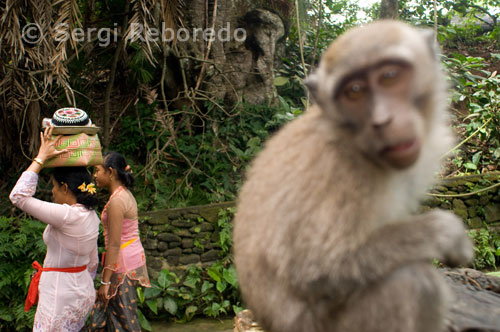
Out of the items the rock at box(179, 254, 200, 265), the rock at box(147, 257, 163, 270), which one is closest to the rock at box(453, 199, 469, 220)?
the rock at box(179, 254, 200, 265)

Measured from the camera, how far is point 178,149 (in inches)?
300

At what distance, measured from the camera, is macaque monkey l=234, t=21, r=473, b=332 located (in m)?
1.65

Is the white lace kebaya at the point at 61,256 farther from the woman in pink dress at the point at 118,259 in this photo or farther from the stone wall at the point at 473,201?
the stone wall at the point at 473,201

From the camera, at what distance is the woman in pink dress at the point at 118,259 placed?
13.1 feet

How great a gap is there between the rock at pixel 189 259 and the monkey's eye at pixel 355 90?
203 inches

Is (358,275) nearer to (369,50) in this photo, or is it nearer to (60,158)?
(369,50)

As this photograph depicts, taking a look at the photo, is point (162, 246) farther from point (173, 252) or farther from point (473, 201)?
point (473, 201)

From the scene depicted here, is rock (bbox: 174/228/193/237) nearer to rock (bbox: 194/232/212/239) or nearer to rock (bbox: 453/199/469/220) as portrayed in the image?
rock (bbox: 194/232/212/239)

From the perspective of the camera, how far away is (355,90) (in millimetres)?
1720

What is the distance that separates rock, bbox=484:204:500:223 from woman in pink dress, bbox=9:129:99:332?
6.37m

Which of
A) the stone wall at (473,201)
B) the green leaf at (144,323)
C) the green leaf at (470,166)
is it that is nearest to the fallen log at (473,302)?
the green leaf at (144,323)

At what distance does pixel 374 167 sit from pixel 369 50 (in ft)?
1.50

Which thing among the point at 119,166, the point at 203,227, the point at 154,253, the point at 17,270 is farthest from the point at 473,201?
the point at 17,270

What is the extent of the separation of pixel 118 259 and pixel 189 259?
94.9 inches
